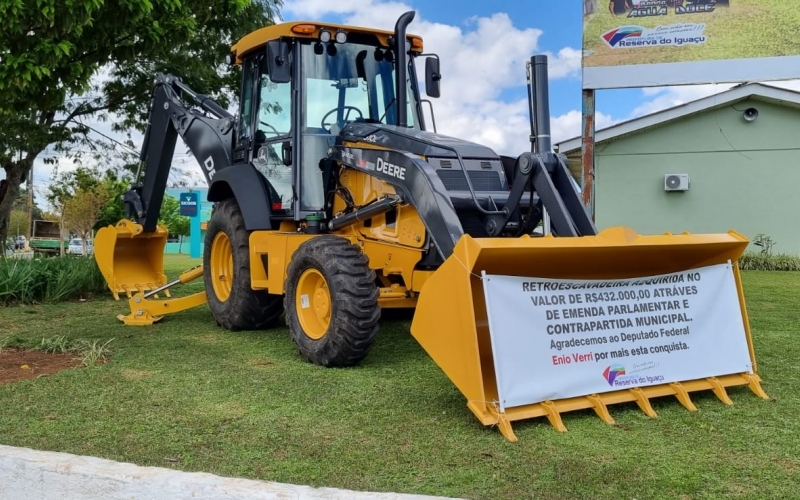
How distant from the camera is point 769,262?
615 inches

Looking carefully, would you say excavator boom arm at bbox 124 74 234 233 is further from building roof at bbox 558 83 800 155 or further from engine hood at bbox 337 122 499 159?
building roof at bbox 558 83 800 155

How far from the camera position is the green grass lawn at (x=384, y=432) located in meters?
3.66

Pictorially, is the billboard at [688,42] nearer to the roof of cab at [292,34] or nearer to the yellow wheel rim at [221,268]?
the roof of cab at [292,34]

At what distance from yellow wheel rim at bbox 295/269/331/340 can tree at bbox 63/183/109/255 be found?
28.3m

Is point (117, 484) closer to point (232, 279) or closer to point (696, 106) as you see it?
point (232, 279)

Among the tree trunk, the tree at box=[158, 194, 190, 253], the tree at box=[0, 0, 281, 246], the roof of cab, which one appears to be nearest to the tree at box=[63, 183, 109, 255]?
the tree at box=[158, 194, 190, 253]

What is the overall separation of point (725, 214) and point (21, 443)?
1591cm

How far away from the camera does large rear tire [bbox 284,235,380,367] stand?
5.79 meters

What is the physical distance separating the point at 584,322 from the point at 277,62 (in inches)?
143

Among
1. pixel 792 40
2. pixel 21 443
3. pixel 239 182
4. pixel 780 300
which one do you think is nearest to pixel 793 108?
pixel 792 40

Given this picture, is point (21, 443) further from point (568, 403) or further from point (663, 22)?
point (663, 22)

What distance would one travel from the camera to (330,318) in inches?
238

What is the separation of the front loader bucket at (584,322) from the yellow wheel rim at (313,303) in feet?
5.45

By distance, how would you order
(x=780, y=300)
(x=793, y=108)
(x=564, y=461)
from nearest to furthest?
1. (x=564, y=461)
2. (x=780, y=300)
3. (x=793, y=108)
